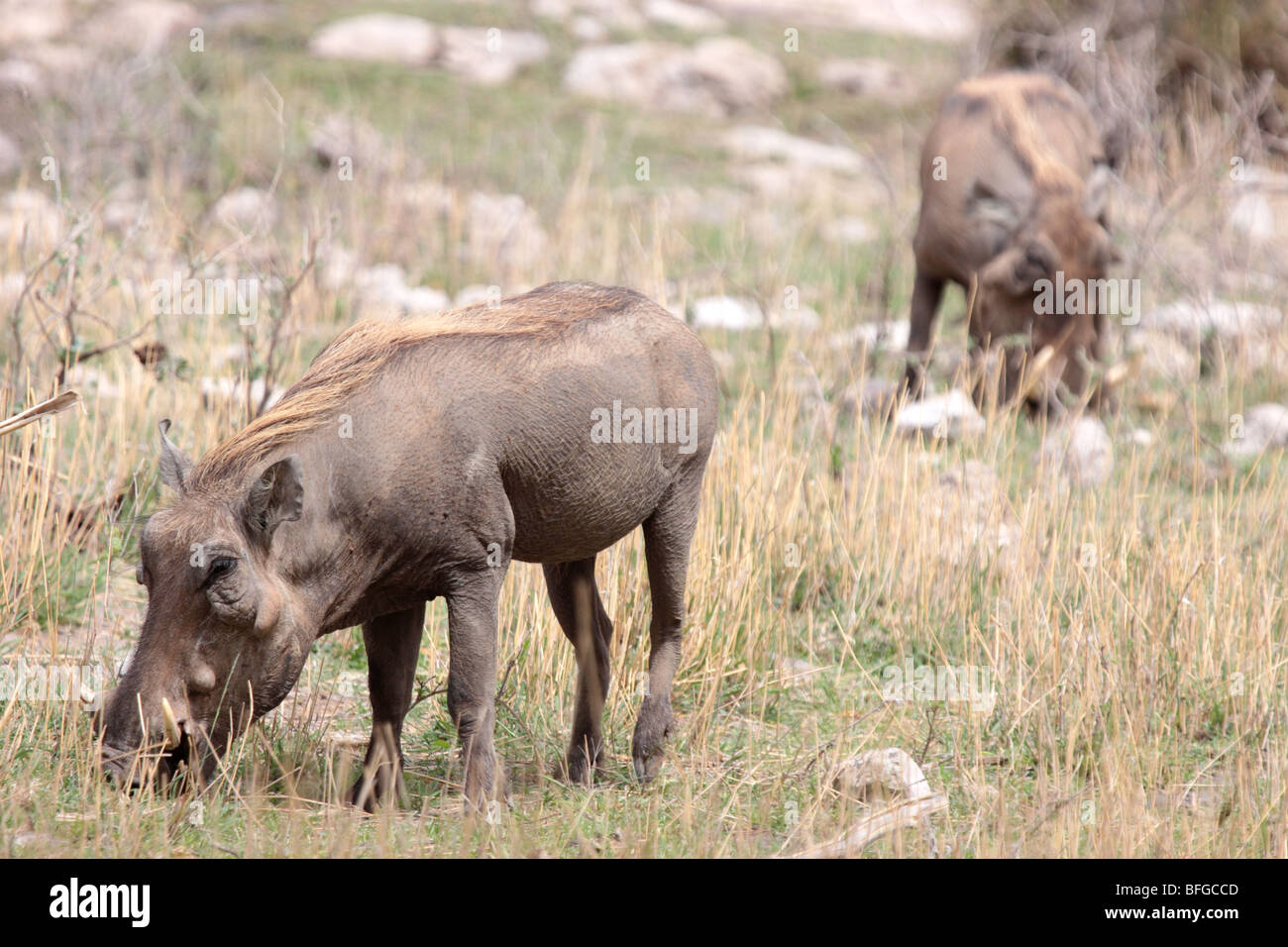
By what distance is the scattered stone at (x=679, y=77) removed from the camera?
14922 mm

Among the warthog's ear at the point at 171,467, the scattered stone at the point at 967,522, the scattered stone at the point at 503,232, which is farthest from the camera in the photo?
the scattered stone at the point at 503,232

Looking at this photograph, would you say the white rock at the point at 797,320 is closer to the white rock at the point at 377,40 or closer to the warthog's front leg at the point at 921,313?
the warthog's front leg at the point at 921,313

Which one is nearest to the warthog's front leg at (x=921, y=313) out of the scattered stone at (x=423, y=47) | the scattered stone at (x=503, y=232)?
the scattered stone at (x=503, y=232)

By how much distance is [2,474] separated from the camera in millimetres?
5109

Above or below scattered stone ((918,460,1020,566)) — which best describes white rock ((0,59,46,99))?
above

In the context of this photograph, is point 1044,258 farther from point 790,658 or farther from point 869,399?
point 790,658

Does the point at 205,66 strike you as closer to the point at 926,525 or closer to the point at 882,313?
the point at 882,313

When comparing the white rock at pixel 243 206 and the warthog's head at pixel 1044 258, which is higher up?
the white rock at pixel 243 206

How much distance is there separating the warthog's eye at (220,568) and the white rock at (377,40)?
1200cm

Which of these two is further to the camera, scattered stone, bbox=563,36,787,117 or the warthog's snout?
scattered stone, bbox=563,36,787,117

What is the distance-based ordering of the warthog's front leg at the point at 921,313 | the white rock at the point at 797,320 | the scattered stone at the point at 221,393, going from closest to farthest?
the scattered stone at the point at 221,393, the warthog's front leg at the point at 921,313, the white rock at the point at 797,320

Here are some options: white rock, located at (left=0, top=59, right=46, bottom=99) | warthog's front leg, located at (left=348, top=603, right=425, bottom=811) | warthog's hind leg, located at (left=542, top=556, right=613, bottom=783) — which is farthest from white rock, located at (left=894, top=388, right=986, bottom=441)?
white rock, located at (left=0, top=59, right=46, bottom=99)

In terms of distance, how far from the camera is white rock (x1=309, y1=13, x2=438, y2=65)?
14562 millimetres

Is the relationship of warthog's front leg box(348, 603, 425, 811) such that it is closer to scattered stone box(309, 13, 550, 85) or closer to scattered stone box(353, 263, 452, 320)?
scattered stone box(353, 263, 452, 320)
